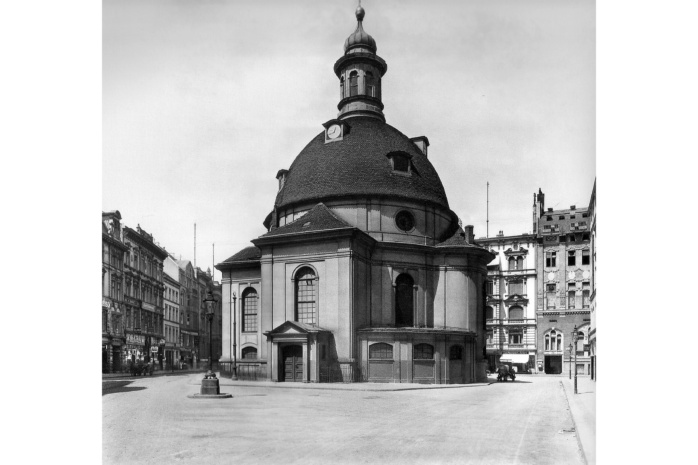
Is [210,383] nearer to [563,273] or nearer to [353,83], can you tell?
[563,273]

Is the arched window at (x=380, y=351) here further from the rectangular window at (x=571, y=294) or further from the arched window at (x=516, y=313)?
the rectangular window at (x=571, y=294)

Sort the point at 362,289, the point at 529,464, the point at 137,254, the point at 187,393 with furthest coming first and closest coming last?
1. the point at 362,289
2. the point at 187,393
3. the point at 137,254
4. the point at 529,464

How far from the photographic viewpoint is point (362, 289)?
110 feet

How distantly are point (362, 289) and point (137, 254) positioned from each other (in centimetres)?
1666

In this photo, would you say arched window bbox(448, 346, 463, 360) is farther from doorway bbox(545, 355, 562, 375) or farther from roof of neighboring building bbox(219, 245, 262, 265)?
roof of neighboring building bbox(219, 245, 262, 265)

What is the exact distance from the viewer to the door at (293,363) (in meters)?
31.0

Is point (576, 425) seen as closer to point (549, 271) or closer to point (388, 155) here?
point (549, 271)

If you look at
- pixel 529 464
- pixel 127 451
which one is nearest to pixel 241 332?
pixel 127 451

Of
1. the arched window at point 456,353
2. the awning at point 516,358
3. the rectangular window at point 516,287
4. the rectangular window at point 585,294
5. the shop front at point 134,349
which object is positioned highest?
the rectangular window at point 585,294

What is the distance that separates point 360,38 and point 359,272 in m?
16.9

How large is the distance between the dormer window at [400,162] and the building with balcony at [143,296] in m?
18.8

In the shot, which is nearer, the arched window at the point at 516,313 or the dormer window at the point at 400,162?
the dormer window at the point at 400,162

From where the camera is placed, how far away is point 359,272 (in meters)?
33.3

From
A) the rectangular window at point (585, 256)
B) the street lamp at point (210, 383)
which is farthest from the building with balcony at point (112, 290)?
the rectangular window at point (585, 256)
